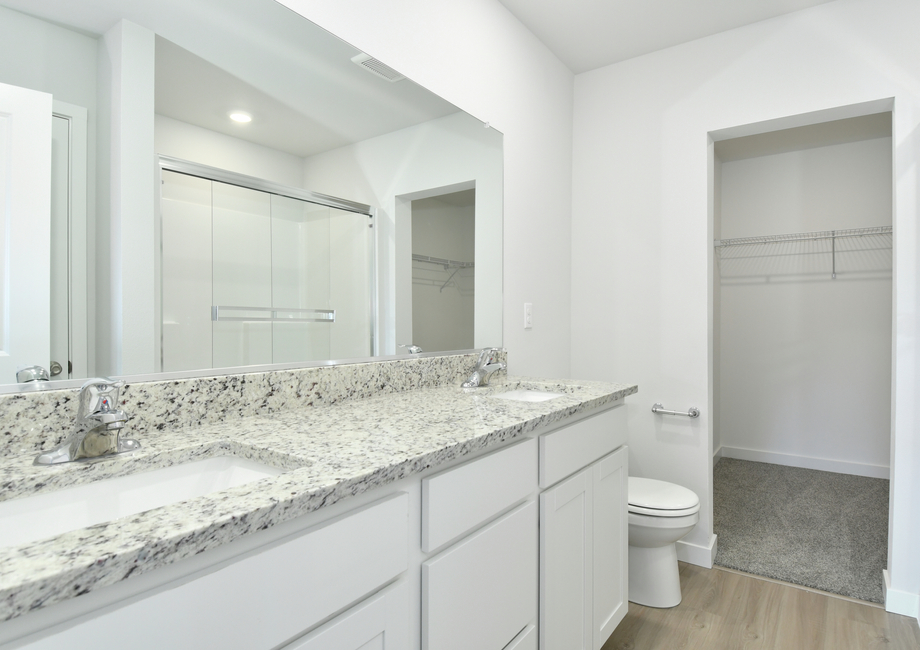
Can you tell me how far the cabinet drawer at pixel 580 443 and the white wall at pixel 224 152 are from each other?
95 cm

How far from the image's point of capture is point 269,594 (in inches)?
25.8

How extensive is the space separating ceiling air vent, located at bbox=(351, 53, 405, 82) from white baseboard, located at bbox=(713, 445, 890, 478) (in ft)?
12.1

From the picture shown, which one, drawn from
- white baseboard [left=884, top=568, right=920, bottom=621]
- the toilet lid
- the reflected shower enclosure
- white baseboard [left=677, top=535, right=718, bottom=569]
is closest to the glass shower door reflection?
the reflected shower enclosure

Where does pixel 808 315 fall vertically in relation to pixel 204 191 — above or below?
below

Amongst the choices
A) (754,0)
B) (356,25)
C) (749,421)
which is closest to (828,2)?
(754,0)

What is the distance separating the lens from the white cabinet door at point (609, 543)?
5.22 ft

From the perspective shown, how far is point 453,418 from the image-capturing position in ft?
4.05

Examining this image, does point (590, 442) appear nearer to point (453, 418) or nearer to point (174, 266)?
point (453, 418)

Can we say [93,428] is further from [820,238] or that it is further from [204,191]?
[820,238]

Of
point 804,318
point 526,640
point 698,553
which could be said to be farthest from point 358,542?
point 804,318

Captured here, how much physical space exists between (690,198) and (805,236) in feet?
6.09

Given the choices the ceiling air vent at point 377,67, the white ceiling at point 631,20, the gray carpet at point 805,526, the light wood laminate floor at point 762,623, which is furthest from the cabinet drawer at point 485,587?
the white ceiling at point 631,20

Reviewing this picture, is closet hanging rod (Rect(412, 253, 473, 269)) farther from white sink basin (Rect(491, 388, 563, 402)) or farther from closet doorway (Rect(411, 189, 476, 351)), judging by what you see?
white sink basin (Rect(491, 388, 563, 402))

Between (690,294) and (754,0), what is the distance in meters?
1.23
